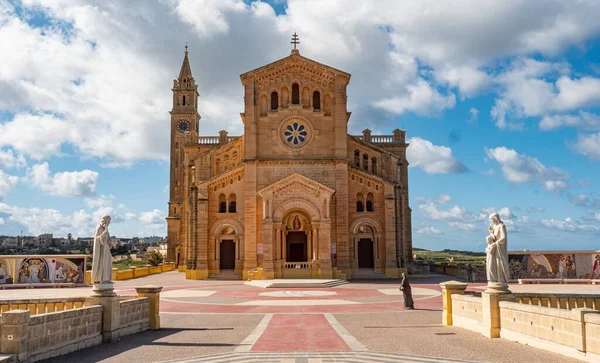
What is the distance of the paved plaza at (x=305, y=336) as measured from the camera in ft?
43.3

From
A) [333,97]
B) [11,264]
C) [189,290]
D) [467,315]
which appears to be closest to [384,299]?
[467,315]

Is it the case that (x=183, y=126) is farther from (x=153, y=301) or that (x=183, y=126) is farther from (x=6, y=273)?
(x=153, y=301)

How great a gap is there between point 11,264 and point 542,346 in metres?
39.1

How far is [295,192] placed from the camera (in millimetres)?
44844

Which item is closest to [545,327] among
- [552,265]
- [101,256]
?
[101,256]

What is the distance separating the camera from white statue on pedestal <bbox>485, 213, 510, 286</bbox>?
51.8ft

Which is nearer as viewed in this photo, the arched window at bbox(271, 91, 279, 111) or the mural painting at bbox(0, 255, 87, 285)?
the mural painting at bbox(0, 255, 87, 285)

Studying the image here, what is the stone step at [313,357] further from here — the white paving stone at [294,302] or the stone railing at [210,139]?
the stone railing at [210,139]

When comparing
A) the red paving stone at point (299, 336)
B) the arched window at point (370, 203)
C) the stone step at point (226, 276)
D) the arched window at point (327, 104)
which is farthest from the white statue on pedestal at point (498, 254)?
the arched window at point (327, 104)

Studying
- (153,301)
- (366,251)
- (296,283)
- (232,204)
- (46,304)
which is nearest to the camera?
(46,304)

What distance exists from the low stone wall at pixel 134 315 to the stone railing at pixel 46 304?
50.3 inches

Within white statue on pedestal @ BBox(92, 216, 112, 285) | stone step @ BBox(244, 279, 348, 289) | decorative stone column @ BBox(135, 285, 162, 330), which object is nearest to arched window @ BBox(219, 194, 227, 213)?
stone step @ BBox(244, 279, 348, 289)

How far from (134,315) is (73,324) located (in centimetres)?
360

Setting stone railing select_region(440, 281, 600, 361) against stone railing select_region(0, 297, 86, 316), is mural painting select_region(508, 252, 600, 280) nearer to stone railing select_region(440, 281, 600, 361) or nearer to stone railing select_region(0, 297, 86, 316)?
stone railing select_region(440, 281, 600, 361)
